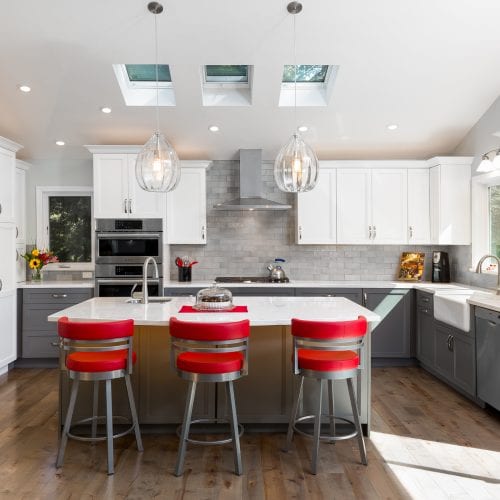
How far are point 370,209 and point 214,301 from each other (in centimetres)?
302

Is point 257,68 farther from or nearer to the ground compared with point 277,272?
farther from the ground

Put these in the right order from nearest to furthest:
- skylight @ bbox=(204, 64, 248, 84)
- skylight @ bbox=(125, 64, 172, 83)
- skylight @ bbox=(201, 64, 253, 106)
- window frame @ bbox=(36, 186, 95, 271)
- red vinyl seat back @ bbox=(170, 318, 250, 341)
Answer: red vinyl seat back @ bbox=(170, 318, 250, 341) < skylight @ bbox=(125, 64, 172, 83) < skylight @ bbox=(204, 64, 248, 84) < skylight @ bbox=(201, 64, 253, 106) < window frame @ bbox=(36, 186, 95, 271)

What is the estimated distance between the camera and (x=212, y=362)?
286 cm

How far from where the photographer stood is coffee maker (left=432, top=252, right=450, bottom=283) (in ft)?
19.2

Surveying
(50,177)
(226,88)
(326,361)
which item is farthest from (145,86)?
(326,361)

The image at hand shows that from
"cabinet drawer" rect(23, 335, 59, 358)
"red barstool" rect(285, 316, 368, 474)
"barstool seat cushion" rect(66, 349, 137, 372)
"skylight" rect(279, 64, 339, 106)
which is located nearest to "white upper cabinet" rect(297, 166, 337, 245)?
"skylight" rect(279, 64, 339, 106)

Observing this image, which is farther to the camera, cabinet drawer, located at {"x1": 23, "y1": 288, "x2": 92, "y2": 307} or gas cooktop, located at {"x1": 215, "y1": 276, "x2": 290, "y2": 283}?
gas cooktop, located at {"x1": 215, "y1": 276, "x2": 290, "y2": 283}

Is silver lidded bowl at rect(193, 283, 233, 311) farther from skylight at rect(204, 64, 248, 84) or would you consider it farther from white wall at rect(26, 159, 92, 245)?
white wall at rect(26, 159, 92, 245)

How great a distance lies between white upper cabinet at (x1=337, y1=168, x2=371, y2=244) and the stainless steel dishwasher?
2.05 m

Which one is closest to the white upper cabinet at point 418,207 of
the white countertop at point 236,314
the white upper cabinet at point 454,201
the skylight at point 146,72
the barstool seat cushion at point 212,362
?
the white upper cabinet at point 454,201

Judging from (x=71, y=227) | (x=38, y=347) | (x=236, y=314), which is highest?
(x=71, y=227)

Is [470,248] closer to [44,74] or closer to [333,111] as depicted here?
[333,111]

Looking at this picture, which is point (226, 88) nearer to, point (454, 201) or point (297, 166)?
point (297, 166)

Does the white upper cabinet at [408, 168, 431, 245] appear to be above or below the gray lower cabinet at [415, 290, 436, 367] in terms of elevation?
above
